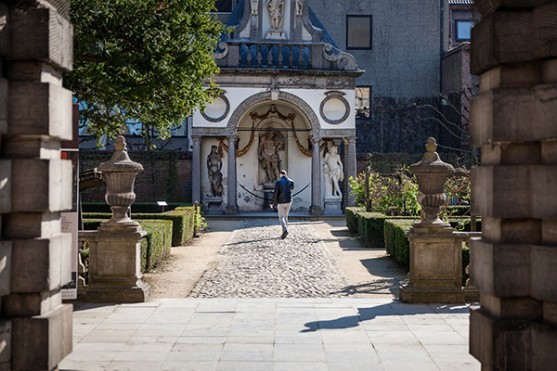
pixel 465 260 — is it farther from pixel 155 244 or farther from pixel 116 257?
pixel 155 244

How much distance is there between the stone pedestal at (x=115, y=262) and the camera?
10.0 m

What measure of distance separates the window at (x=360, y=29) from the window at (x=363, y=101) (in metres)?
2.02

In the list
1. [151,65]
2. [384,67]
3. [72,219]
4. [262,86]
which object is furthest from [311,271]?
[384,67]

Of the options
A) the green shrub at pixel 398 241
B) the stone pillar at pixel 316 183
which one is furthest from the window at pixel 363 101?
the green shrub at pixel 398 241

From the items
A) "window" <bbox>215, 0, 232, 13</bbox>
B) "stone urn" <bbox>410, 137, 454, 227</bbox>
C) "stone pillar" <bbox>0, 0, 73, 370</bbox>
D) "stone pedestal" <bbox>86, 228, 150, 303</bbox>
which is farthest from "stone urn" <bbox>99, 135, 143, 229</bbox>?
"window" <bbox>215, 0, 232, 13</bbox>

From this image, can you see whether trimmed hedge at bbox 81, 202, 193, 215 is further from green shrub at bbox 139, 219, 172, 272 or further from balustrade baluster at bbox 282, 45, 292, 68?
green shrub at bbox 139, 219, 172, 272

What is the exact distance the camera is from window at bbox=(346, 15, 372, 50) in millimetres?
34656

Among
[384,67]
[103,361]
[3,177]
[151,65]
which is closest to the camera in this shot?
[3,177]

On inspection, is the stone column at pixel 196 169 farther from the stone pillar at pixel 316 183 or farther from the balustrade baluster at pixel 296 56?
the balustrade baluster at pixel 296 56

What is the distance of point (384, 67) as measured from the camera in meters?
34.5

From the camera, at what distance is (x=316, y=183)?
27.0 meters

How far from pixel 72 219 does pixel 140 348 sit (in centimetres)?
153

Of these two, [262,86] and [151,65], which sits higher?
[262,86]

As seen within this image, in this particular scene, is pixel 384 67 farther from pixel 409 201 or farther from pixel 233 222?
pixel 409 201
